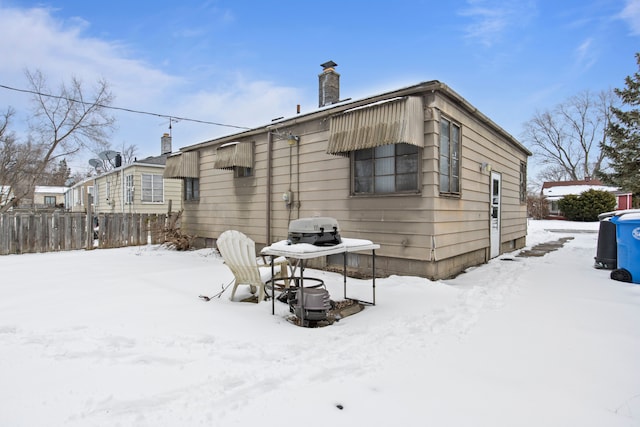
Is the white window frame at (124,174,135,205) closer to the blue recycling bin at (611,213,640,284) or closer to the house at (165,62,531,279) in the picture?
the house at (165,62,531,279)

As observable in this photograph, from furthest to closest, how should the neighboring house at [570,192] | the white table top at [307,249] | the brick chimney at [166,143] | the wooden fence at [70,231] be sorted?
the neighboring house at [570,192] < the brick chimney at [166,143] < the wooden fence at [70,231] < the white table top at [307,249]

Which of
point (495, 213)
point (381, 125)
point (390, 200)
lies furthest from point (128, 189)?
point (495, 213)

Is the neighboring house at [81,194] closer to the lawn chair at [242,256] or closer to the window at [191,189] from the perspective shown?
the window at [191,189]

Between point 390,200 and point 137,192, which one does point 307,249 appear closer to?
point 390,200

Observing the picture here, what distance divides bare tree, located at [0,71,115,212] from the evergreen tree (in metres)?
20.8

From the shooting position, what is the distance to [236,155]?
24.9ft

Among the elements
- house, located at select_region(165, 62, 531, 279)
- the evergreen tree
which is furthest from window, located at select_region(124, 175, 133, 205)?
the evergreen tree

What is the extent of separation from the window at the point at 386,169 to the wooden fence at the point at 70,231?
638 cm

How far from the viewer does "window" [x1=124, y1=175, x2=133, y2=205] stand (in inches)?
596

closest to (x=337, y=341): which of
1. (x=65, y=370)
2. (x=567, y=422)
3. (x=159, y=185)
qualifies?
(x=567, y=422)

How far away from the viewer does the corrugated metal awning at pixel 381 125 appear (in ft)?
15.6

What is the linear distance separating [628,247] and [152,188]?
16238mm

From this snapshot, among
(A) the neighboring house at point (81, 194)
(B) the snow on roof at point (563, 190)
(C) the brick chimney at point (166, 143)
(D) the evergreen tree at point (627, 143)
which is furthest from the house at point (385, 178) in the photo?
(B) the snow on roof at point (563, 190)

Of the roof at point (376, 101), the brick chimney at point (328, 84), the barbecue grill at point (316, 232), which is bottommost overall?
the barbecue grill at point (316, 232)
